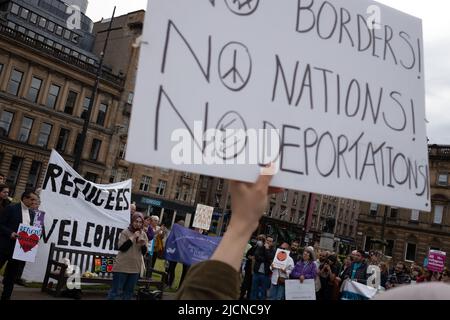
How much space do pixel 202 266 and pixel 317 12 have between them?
164 centimetres

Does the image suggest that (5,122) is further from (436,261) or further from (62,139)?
(436,261)

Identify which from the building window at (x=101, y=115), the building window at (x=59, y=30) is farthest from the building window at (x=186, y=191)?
the building window at (x=59, y=30)

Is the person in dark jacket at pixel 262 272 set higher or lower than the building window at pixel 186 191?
lower

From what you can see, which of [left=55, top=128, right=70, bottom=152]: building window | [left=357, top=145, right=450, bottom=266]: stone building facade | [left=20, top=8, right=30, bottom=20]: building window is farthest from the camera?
[left=20, top=8, right=30, bottom=20]: building window

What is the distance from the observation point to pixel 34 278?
841 cm

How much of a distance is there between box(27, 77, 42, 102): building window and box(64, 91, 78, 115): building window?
287cm

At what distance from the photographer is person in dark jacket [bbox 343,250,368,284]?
9.30m

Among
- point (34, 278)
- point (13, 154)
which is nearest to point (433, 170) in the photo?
point (13, 154)

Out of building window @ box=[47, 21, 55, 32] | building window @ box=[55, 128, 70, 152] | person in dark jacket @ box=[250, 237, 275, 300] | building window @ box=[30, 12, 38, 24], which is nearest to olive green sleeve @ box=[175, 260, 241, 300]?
person in dark jacket @ box=[250, 237, 275, 300]

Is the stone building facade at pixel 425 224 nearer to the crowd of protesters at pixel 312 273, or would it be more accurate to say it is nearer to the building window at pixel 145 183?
the building window at pixel 145 183

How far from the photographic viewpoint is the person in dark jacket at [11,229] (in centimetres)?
583

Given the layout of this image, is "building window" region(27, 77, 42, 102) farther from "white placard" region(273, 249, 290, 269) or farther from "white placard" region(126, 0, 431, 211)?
"white placard" region(126, 0, 431, 211)

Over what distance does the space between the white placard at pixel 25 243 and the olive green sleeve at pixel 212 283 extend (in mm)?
5426
